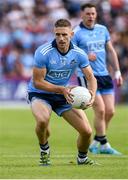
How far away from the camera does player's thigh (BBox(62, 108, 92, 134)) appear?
11.8m

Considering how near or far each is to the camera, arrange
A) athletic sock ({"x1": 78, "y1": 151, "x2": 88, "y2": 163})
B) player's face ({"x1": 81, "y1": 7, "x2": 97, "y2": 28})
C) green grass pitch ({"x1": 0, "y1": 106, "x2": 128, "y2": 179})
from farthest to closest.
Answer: player's face ({"x1": 81, "y1": 7, "x2": 97, "y2": 28}) → athletic sock ({"x1": 78, "y1": 151, "x2": 88, "y2": 163}) → green grass pitch ({"x1": 0, "y1": 106, "x2": 128, "y2": 179})

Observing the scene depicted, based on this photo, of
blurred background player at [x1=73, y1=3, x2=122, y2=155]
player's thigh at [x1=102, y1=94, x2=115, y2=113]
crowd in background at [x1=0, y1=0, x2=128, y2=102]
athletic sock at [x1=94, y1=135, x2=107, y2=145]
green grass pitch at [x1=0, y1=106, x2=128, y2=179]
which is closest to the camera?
green grass pitch at [x1=0, y1=106, x2=128, y2=179]

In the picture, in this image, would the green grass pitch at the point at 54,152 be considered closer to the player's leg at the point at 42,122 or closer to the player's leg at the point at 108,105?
the player's leg at the point at 42,122

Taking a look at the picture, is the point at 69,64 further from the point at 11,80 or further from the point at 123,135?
the point at 11,80

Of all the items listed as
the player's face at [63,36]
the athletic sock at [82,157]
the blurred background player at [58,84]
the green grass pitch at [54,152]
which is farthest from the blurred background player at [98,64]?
the player's face at [63,36]

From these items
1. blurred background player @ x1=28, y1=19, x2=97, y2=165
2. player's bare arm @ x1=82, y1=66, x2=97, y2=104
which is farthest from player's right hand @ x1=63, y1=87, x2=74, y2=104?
player's bare arm @ x1=82, y1=66, x2=97, y2=104

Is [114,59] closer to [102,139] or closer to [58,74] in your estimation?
[102,139]

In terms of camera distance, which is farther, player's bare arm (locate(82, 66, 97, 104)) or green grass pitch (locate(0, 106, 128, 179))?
player's bare arm (locate(82, 66, 97, 104))

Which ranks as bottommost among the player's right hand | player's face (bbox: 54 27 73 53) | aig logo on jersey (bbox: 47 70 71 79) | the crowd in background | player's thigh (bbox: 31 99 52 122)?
the crowd in background

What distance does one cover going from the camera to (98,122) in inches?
584

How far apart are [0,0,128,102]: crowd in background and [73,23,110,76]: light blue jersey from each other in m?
13.3

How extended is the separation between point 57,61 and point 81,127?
39.6 inches

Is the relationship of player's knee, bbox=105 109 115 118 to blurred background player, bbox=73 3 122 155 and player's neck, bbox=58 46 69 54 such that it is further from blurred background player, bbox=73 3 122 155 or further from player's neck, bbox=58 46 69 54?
player's neck, bbox=58 46 69 54

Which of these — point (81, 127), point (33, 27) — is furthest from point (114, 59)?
point (33, 27)
